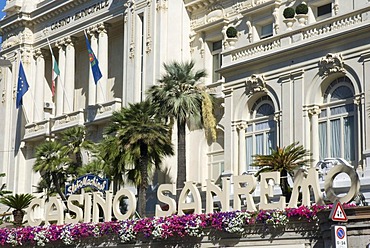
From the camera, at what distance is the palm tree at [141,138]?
41188mm

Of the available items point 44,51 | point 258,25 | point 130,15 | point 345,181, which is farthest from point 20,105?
point 345,181

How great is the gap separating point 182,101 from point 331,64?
8396mm

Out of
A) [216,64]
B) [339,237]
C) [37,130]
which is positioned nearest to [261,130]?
[216,64]

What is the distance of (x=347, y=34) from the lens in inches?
1390

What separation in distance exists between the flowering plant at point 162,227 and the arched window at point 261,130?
8.40 m

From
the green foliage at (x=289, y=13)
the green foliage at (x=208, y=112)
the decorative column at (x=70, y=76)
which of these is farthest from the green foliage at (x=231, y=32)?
the decorative column at (x=70, y=76)

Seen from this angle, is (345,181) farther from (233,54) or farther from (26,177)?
(26,177)

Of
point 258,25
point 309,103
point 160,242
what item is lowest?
point 160,242

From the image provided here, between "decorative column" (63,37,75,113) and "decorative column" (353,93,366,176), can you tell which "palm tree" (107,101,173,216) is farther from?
"decorative column" (63,37,75,113)

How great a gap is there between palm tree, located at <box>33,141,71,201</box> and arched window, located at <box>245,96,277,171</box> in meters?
13.9

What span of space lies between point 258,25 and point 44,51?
23.5 meters

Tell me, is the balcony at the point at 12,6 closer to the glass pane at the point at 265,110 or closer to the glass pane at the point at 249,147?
the glass pane at the point at 249,147

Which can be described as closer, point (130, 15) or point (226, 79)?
point (226, 79)

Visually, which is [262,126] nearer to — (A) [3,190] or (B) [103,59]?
(B) [103,59]
